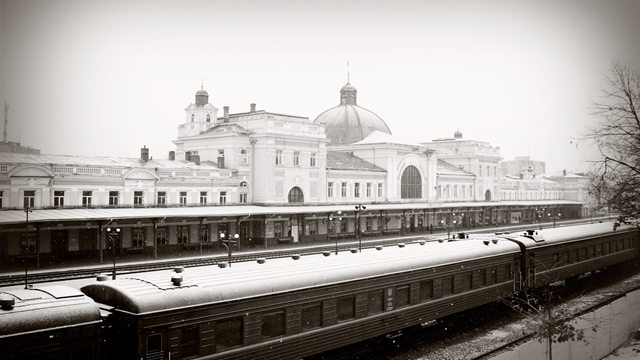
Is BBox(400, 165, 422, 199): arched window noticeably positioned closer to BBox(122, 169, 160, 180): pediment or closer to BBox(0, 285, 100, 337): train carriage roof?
BBox(122, 169, 160, 180): pediment

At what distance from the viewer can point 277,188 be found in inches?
2012

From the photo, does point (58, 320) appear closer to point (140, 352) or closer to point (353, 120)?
point (140, 352)

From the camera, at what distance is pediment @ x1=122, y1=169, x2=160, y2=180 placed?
4027cm

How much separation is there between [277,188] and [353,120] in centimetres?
3085

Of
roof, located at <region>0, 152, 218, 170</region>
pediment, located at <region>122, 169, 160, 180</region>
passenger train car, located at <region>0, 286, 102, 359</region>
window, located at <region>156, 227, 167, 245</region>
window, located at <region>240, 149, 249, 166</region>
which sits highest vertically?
window, located at <region>240, 149, 249, 166</region>

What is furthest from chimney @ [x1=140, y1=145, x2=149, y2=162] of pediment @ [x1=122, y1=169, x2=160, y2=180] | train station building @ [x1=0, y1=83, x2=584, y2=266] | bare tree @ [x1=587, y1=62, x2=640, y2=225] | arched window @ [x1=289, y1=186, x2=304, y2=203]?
bare tree @ [x1=587, y1=62, x2=640, y2=225]

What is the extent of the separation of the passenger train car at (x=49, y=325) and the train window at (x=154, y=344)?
2.91 ft

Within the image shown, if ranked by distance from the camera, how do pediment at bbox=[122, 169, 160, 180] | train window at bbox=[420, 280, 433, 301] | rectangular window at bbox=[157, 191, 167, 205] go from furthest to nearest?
rectangular window at bbox=[157, 191, 167, 205], pediment at bbox=[122, 169, 160, 180], train window at bbox=[420, 280, 433, 301]

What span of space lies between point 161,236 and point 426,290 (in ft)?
86.8

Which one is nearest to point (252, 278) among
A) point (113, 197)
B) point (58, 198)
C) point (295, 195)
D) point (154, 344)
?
point (154, 344)

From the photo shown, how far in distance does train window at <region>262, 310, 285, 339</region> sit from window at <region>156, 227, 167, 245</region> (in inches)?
1114

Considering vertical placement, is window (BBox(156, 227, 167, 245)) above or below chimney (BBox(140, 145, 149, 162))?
below

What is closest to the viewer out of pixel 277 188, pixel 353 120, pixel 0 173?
pixel 0 173

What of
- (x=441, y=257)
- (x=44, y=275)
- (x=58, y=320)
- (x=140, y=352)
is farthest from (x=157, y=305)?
(x=44, y=275)
